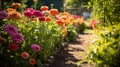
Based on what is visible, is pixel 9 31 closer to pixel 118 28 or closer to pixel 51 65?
pixel 118 28

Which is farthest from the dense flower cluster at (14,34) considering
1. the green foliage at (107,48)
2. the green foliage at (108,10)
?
the green foliage at (108,10)

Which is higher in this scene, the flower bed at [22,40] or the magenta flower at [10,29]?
the magenta flower at [10,29]

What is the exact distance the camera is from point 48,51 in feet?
29.1

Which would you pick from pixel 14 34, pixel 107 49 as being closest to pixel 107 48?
pixel 107 49

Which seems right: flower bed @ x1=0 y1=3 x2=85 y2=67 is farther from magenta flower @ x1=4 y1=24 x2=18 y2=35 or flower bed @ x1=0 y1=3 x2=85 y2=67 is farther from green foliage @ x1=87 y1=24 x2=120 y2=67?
green foliage @ x1=87 y1=24 x2=120 y2=67

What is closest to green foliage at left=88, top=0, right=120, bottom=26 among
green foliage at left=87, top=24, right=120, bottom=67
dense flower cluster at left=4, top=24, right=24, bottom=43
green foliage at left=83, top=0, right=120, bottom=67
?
green foliage at left=83, top=0, right=120, bottom=67

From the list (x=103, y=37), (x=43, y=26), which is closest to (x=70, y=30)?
(x=43, y=26)

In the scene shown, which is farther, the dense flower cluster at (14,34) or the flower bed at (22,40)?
the flower bed at (22,40)

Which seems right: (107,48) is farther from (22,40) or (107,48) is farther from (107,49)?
(22,40)

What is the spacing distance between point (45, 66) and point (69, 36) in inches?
283

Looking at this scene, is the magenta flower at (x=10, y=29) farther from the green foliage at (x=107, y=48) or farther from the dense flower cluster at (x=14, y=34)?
the green foliage at (x=107, y=48)

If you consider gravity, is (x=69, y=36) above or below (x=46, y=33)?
below

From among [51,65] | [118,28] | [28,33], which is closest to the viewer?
[118,28]

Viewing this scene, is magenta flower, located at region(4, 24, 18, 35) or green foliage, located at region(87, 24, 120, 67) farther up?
magenta flower, located at region(4, 24, 18, 35)
